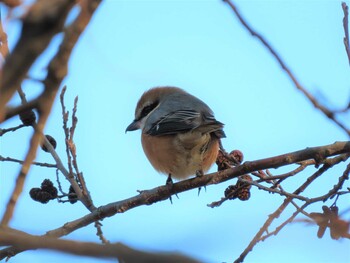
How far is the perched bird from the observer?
15.6 feet

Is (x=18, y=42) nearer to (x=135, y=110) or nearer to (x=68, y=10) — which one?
(x=68, y=10)

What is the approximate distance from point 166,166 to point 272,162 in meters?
2.16

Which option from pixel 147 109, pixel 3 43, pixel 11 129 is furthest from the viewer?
pixel 147 109

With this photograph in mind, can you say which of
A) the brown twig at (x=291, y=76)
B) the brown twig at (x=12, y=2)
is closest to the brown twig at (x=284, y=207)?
the brown twig at (x=291, y=76)

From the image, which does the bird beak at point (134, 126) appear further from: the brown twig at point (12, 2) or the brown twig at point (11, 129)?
the brown twig at point (12, 2)

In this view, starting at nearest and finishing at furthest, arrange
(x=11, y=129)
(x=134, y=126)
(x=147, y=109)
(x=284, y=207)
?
1. (x=284, y=207)
2. (x=11, y=129)
3. (x=134, y=126)
4. (x=147, y=109)

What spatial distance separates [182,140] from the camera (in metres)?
4.80

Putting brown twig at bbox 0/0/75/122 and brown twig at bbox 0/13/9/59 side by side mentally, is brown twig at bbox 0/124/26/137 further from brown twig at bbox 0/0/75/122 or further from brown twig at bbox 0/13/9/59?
brown twig at bbox 0/0/75/122

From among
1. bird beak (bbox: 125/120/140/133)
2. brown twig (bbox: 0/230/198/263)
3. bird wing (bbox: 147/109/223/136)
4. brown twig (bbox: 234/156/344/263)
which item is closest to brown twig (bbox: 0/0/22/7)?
brown twig (bbox: 0/230/198/263)

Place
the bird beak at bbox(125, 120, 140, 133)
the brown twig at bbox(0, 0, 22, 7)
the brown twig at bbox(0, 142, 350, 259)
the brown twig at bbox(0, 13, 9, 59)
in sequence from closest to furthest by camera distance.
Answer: the brown twig at bbox(0, 0, 22, 7) → the brown twig at bbox(0, 13, 9, 59) → the brown twig at bbox(0, 142, 350, 259) → the bird beak at bbox(125, 120, 140, 133)

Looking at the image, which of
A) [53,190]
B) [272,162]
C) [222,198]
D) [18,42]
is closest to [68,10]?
[18,42]

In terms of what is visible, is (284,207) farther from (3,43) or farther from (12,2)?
(12,2)

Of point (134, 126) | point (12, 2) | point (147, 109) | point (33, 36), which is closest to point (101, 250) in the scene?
point (33, 36)

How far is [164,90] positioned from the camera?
6516 millimetres
